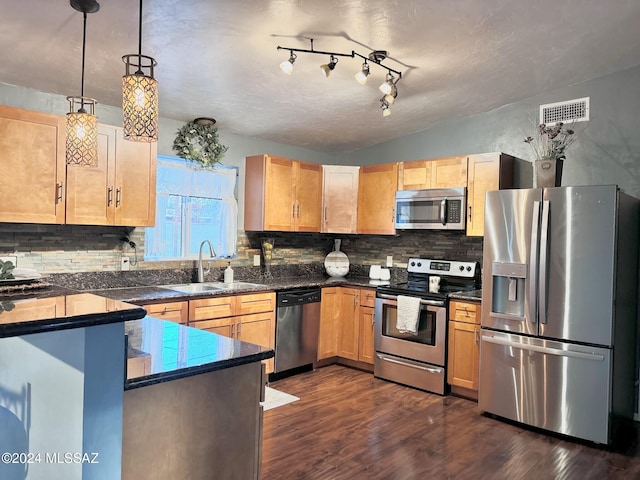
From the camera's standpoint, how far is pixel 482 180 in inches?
171

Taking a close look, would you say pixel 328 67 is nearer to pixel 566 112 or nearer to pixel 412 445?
pixel 566 112

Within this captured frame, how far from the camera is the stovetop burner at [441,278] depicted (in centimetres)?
449

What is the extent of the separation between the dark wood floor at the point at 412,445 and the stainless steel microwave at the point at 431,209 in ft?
5.16

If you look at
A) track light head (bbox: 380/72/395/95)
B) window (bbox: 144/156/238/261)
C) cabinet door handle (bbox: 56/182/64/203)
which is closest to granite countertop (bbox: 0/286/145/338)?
cabinet door handle (bbox: 56/182/64/203)

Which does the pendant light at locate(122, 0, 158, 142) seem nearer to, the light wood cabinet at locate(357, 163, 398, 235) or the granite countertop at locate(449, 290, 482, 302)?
the granite countertop at locate(449, 290, 482, 302)

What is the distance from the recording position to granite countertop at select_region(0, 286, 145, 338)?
126cm

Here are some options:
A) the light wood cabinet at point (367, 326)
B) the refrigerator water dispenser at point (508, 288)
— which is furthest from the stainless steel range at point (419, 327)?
→ the refrigerator water dispenser at point (508, 288)

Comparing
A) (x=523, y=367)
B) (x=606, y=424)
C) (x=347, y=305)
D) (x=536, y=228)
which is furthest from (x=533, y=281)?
(x=347, y=305)

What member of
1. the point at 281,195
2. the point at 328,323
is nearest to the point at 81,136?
the point at 281,195

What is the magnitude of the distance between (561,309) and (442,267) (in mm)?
1521

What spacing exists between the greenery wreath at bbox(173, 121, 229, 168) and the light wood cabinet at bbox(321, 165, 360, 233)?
3.89ft

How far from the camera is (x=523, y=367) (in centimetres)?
356

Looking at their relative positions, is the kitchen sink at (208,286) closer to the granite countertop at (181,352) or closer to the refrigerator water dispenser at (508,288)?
the granite countertop at (181,352)

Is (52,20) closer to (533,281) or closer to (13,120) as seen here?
(13,120)
